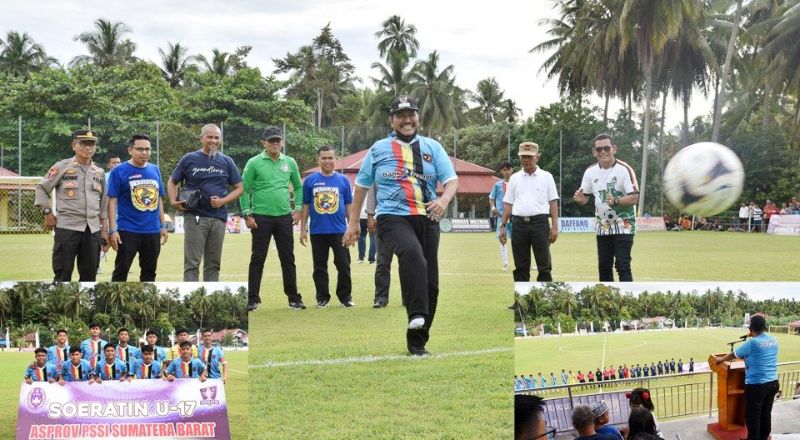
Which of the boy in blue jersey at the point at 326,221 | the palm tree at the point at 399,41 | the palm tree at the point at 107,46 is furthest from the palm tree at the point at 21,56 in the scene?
the boy in blue jersey at the point at 326,221

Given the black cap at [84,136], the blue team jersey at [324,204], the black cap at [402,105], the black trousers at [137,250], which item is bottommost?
the black trousers at [137,250]

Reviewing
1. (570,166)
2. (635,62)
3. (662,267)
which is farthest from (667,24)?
(662,267)

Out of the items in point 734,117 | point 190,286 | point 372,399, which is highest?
point 734,117

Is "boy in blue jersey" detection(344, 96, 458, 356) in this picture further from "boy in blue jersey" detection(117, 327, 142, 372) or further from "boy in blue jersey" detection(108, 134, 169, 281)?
"boy in blue jersey" detection(108, 134, 169, 281)

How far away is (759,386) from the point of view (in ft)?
16.4

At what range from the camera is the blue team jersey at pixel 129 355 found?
4918mm

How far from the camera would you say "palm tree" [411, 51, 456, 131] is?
139ft

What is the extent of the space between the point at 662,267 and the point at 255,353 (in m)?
9.00

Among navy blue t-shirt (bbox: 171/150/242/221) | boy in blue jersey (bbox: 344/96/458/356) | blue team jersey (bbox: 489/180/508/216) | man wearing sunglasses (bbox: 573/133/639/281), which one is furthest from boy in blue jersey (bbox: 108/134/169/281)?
blue team jersey (bbox: 489/180/508/216)

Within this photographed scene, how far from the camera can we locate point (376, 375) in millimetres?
5504

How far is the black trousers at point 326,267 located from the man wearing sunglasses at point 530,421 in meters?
3.72

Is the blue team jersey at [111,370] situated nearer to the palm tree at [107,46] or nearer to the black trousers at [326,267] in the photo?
the black trousers at [326,267]

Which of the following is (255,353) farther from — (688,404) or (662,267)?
(662,267)

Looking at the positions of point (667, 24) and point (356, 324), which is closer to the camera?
point (356, 324)
